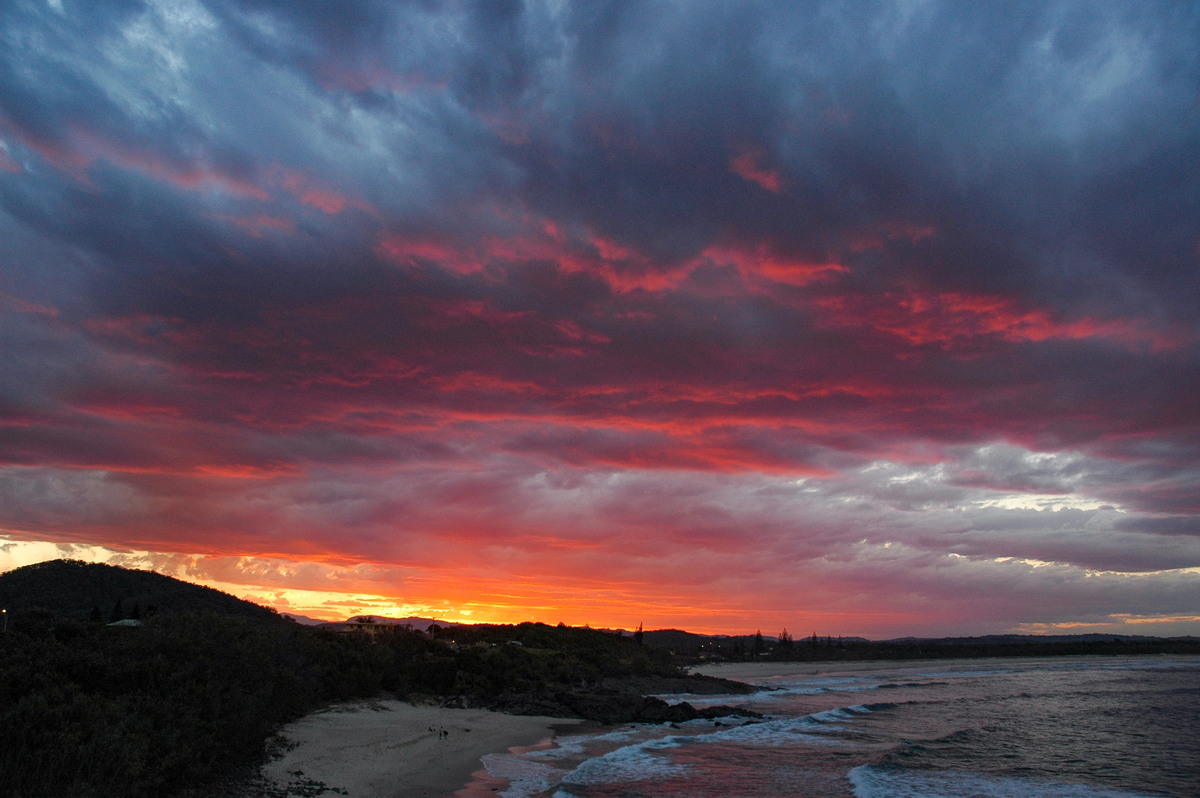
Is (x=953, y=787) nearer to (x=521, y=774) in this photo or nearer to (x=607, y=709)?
(x=521, y=774)

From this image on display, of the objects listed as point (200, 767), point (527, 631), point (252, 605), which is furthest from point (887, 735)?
point (252, 605)

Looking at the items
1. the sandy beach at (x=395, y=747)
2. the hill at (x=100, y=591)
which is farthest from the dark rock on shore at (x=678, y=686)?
the hill at (x=100, y=591)

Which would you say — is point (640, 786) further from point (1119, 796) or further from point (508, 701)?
point (508, 701)

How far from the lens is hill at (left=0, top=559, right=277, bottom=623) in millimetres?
71500

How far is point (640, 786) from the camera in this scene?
22.7m

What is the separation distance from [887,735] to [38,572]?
93283 millimetres

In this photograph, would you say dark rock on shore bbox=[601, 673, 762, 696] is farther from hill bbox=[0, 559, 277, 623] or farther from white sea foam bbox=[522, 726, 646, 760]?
hill bbox=[0, 559, 277, 623]

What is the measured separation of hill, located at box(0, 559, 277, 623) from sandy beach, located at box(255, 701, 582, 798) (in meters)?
40.1

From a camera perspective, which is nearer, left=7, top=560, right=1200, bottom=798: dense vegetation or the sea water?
left=7, top=560, right=1200, bottom=798: dense vegetation

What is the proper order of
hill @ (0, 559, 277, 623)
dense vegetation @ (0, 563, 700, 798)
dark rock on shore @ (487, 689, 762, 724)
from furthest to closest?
hill @ (0, 559, 277, 623) → dark rock on shore @ (487, 689, 762, 724) → dense vegetation @ (0, 563, 700, 798)

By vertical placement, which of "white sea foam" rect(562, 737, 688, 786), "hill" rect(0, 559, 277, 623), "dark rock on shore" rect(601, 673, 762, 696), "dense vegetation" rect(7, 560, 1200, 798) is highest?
"hill" rect(0, 559, 277, 623)

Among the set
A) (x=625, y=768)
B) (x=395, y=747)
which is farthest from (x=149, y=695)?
(x=625, y=768)

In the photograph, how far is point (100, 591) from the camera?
7888 centimetres

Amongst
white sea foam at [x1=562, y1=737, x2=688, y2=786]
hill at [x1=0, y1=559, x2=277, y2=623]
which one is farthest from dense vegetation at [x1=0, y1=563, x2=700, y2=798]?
hill at [x1=0, y1=559, x2=277, y2=623]
